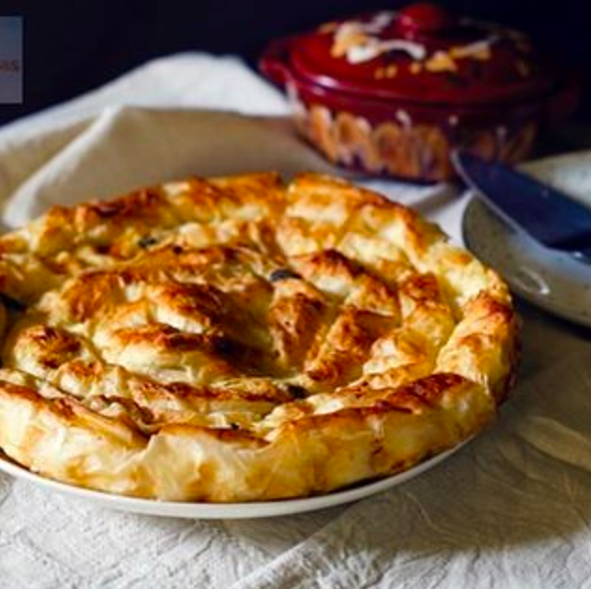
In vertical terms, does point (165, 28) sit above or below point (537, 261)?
below

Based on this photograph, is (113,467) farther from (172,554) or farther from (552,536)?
(552,536)

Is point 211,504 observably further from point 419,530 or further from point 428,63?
point 428,63

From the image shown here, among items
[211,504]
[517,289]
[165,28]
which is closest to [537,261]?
[517,289]

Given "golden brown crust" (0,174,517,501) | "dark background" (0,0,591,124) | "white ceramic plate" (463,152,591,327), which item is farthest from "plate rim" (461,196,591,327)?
"dark background" (0,0,591,124)

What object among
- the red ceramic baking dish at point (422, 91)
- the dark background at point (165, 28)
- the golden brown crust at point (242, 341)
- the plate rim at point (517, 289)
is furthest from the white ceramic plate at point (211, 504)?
the dark background at point (165, 28)

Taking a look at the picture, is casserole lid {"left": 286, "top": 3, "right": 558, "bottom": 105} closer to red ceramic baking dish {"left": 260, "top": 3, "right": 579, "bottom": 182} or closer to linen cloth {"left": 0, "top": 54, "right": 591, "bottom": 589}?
red ceramic baking dish {"left": 260, "top": 3, "right": 579, "bottom": 182}

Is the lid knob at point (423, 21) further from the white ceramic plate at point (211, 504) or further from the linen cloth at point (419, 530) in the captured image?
the white ceramic plate at point (211, 504)

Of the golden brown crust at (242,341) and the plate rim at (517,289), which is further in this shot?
the plate rim at (517,289)
